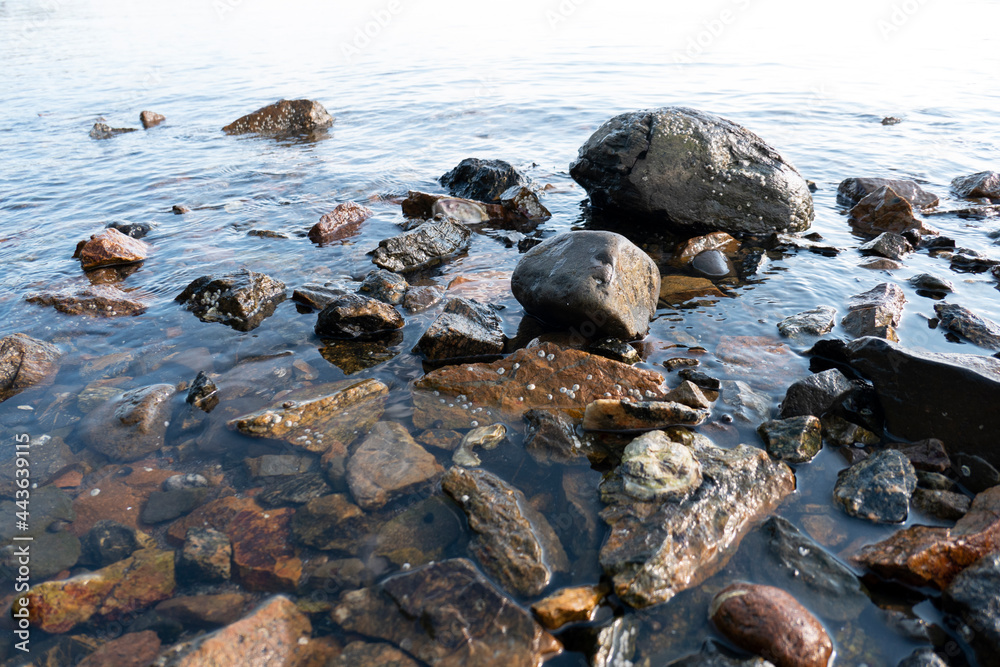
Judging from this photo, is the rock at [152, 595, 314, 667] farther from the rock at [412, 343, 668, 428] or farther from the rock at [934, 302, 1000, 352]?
the rock at [934, 302, 1000, 352]

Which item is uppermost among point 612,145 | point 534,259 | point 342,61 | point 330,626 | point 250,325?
point 342,61

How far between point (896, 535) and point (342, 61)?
108 feet

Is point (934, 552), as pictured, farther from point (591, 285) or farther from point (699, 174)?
point (699, 174)

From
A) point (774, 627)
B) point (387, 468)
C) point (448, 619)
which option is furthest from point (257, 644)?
point (774, 627)

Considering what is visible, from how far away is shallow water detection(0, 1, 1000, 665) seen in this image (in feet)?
17.9

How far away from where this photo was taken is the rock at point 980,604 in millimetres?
2807

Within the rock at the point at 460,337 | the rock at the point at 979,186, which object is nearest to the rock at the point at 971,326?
the rock at the point at 460,337

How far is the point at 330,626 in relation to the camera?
3184mm

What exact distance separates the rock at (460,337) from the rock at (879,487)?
320cm

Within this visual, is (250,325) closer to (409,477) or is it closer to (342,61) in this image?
(409,477)

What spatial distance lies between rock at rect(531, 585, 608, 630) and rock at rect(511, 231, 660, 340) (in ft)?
9.78

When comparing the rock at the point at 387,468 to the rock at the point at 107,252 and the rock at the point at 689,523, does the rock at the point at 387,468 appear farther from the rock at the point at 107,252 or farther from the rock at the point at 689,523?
the rock at the point at 107,252

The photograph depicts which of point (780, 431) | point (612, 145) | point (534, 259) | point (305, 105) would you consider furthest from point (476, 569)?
point (305, 105)

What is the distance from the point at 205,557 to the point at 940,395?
5435 millimetres
